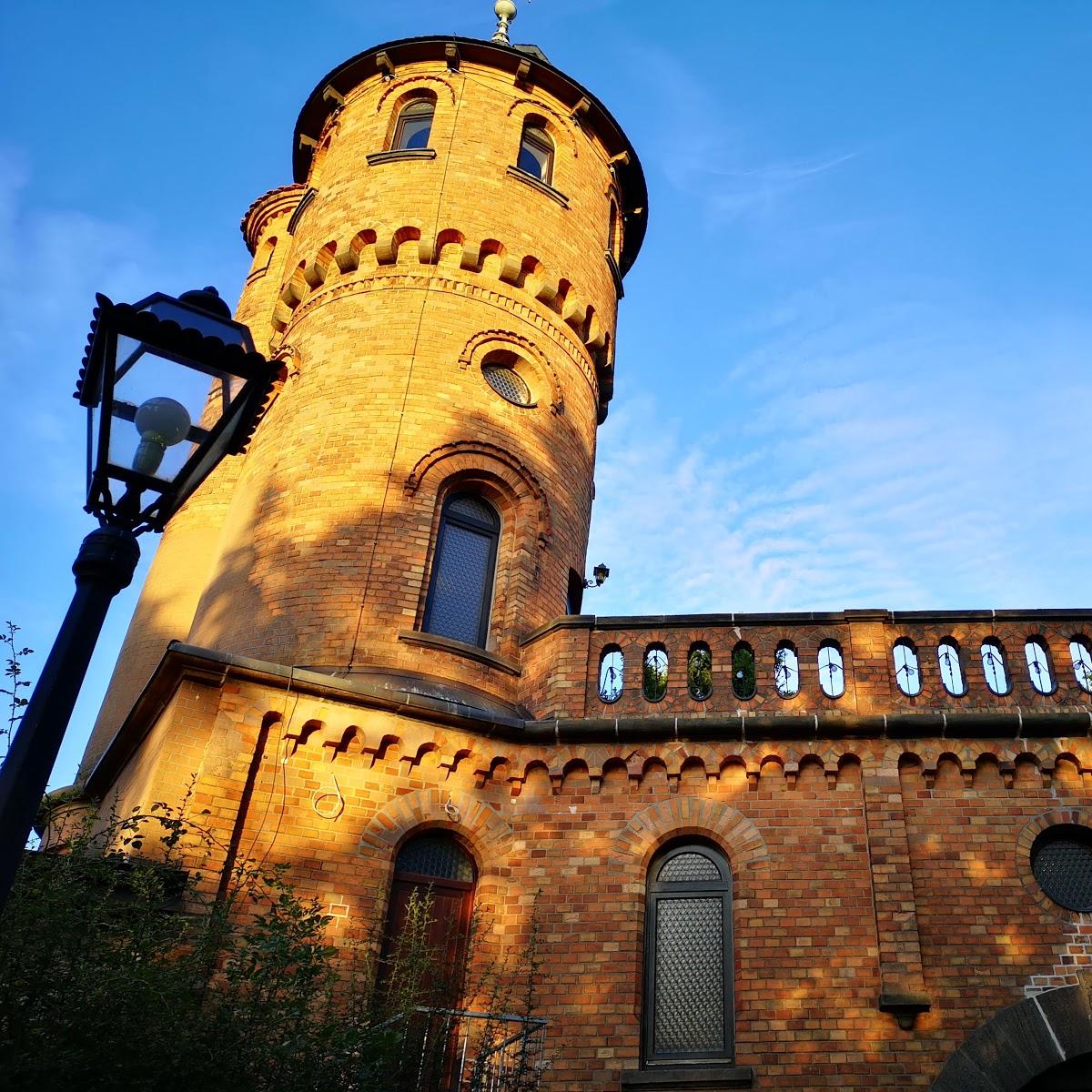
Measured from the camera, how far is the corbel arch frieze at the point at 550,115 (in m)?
16.7

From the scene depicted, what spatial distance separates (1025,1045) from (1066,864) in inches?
64.4

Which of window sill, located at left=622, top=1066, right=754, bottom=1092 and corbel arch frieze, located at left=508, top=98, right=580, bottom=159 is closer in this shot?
window sill, located at left=622, top=1066, right=754, bottom=1092

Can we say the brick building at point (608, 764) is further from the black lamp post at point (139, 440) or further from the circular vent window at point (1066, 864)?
the black lamp post at point (139, 440)

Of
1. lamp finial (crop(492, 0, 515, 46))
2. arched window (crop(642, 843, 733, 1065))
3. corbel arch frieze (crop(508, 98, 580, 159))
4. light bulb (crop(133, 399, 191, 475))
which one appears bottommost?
arched window (crop(642, 843, 733, 1065))

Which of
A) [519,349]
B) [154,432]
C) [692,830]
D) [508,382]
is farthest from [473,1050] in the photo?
[519,349]

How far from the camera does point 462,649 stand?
11.9 meters

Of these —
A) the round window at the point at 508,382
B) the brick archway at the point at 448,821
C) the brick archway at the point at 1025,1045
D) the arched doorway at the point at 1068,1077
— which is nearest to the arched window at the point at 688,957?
the brick archway at the point at 448,821

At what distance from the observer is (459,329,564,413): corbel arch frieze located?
14.0m

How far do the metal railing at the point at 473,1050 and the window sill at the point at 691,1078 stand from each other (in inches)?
27.3

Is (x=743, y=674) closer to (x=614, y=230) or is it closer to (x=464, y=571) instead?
(x=464, y=571)

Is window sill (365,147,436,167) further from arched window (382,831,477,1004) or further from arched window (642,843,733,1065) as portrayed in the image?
arched window (642,843,733,1065)

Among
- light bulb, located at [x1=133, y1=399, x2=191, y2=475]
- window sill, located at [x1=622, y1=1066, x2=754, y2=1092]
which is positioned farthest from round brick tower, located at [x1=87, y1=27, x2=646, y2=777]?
light bulb, located at [x1=133, y1=399, x2=191, y2=475]

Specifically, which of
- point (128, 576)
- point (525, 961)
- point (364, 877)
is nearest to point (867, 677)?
point (525, 961)

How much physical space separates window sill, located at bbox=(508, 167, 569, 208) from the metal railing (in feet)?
35.7
